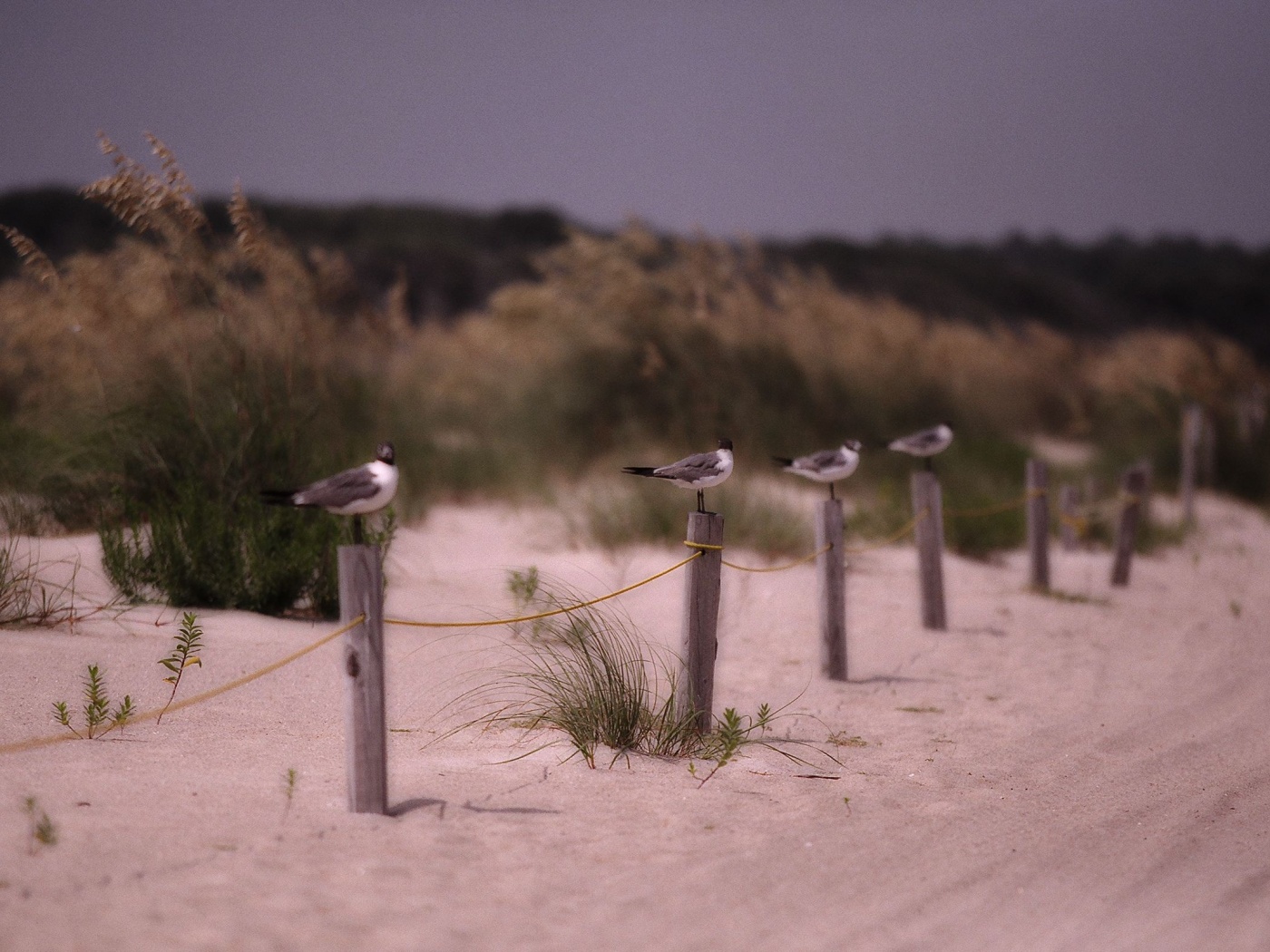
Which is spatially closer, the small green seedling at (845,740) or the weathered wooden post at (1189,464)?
the small green seedling at (845,740)

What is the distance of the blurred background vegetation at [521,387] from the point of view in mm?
6480

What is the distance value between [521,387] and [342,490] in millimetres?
9003

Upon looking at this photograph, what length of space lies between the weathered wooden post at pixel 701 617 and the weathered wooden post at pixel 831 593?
5.13 feet

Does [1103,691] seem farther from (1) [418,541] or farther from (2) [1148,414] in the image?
A: (2) [1148,414]

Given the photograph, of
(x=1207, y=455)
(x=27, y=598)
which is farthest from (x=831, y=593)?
(x=1207, y=455)

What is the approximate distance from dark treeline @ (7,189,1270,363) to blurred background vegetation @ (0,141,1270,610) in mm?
16921

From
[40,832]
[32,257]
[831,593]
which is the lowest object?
[831,593]

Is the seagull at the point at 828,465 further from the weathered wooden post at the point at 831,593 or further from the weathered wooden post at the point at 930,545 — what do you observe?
the weathered wooden post at the point at 930,545

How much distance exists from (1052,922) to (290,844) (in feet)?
7.04

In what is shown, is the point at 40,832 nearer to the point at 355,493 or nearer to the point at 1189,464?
the point at 355,493

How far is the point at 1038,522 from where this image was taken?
332 inches

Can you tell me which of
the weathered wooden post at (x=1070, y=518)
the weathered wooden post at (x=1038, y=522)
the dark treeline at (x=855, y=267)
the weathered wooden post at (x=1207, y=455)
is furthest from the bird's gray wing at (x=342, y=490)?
the dark treeline at (x=855, y=267)

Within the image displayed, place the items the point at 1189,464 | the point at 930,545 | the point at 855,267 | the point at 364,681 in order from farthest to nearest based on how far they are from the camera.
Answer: the point at 855,267 < the point at 1189,464 < the point at 930,545 < the point at 364,681

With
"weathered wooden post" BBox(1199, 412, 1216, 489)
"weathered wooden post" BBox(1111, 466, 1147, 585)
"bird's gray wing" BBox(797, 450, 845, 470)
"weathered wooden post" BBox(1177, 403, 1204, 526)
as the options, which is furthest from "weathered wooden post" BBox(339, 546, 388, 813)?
"weathered wooden post" BBox(1199, 412, 1216, 489)
